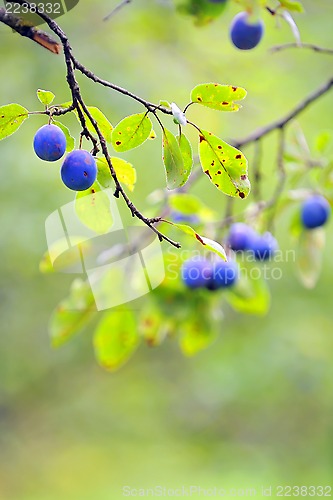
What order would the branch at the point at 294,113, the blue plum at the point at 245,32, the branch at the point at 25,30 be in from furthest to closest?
1. the branch at the point at 294,113
2. the blue plum at the point at 245,32
3. the branch at the point at 25,30

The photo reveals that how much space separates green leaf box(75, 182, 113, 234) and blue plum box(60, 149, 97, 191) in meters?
0.11

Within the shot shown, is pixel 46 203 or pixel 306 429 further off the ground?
pixel 46 203

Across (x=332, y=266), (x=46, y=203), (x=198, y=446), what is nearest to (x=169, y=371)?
(x=198, y=446)

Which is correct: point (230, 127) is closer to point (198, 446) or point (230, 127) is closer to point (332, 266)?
point (332, 266)

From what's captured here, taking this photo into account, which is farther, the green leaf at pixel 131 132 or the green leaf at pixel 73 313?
the green leaf at pixel 73 313

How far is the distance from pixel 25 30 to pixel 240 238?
956 mm

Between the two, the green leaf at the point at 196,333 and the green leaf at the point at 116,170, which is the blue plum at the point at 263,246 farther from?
the green leaf at the point at 116,170

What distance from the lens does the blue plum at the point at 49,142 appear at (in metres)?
0.73

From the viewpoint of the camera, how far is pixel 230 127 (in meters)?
2.76

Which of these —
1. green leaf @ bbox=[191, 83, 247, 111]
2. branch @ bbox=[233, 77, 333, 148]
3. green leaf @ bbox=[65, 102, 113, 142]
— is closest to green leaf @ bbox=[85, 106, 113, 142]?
green leaf @ bbox=[65, 102, 113, 142]

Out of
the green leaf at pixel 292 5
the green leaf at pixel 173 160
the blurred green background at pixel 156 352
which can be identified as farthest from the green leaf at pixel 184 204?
the green leaf at pixel 173 160

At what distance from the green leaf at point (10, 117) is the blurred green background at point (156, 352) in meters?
0.76

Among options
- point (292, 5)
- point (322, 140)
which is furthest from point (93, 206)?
point (322, 140)

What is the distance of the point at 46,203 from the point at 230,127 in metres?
0.87
